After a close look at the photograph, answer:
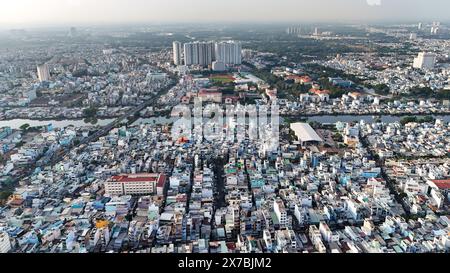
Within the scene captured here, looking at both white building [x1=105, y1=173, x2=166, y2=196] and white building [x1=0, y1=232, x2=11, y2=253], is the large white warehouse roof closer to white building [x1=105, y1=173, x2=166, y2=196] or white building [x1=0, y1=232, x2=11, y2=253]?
white building [x1=105, y1=173, x2=166, y2=196]

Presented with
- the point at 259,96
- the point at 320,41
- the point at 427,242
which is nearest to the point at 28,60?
the point at 259,96

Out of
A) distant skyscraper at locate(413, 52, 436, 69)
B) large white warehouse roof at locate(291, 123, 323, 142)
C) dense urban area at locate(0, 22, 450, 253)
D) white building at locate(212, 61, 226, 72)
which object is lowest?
dense urban area at locate(0, 22, 450, 253)

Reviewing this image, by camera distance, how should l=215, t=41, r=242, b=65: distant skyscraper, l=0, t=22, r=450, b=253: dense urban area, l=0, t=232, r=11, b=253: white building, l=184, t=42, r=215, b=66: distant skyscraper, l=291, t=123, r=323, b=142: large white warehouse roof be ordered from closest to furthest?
l=0, t=232, r=11, b=253: white building < l=0, t=22, r=450, b=253: dense urban area < l=291, t=123, r=323, b=142: large white warehouse roof < l=184, t=42, r=215, b=66: distant skyscraper < l=215, t=41, r=242, b=65: distant skyscraper

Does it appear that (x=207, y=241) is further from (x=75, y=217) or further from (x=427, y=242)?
(x=427, y=242)

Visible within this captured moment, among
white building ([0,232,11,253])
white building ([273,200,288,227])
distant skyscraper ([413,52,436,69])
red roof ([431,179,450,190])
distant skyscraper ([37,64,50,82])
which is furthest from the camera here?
distant skyscraper ([413,52,436,69])

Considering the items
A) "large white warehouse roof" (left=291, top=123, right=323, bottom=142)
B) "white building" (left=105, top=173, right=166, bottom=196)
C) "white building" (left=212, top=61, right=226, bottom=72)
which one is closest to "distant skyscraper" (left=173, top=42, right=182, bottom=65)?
"white building" (left=212, top=61, right=226, bottom=72)
